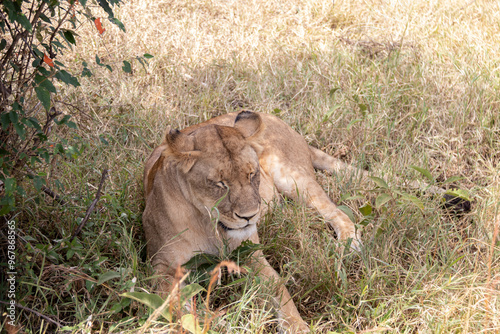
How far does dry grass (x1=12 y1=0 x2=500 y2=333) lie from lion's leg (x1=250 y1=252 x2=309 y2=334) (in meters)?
0.10

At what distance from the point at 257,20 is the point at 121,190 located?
10.4 feet

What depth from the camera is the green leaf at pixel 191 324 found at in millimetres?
1992

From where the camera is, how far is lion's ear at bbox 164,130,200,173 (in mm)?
2555

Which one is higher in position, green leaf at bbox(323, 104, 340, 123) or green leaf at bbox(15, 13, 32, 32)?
green leaf at bbox(15, 13, 32, 32)

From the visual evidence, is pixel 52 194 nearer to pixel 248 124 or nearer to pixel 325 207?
pixel 248 124

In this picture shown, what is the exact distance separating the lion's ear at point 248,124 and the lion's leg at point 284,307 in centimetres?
69

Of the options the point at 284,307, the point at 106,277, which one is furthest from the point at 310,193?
the point at 106,277

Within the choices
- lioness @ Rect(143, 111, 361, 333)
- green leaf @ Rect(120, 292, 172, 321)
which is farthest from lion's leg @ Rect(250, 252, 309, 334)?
green leaf @ Rect(120, 292, 172, 321)

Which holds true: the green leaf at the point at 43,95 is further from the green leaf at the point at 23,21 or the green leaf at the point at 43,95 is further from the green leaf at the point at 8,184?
the green leaf at the point at 8,184

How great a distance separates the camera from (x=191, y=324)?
6.64ft

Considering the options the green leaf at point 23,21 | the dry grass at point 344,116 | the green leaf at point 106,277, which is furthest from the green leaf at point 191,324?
the green leaf at point 23,21

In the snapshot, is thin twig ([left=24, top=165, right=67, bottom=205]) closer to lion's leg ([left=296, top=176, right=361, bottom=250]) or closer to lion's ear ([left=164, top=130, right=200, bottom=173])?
lion's ear ([left=164, top=130, right=200, bottom=173])

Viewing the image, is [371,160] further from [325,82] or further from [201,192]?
[201,192]

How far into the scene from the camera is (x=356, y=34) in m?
5.68
